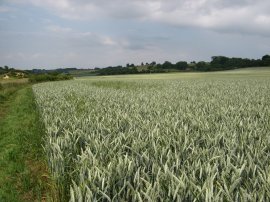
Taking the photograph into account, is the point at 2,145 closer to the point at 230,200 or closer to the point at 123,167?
the point at 123,167

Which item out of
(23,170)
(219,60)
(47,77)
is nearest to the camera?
(23,170)

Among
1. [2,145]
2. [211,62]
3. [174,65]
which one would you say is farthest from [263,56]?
[2,145]

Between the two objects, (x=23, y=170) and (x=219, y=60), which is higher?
(x=23, y=170)

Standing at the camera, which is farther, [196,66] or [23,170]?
[196,66]

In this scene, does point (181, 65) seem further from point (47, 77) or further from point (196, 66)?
point (47, 77)

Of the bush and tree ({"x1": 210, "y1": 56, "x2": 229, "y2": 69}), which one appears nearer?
the bush

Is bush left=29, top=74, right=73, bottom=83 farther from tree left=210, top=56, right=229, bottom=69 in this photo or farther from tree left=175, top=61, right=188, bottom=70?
tree left=210, top=56, right=229, bottom=69

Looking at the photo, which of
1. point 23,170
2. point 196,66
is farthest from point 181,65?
point 23,170

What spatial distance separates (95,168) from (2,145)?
9263 mm

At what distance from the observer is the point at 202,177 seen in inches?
186

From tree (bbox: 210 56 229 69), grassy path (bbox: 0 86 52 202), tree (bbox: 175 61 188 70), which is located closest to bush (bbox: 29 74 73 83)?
tree (bbox: 175 61 188 70)

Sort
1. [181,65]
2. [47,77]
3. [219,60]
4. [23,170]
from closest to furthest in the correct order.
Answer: [23,170]
[47,77]
[181,65]
[219,60]

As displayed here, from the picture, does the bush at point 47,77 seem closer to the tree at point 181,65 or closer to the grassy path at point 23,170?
the tree at point 181,65

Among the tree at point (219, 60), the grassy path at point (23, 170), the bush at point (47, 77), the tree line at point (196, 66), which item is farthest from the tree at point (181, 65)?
the grassy path at point (23, 170)
